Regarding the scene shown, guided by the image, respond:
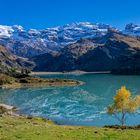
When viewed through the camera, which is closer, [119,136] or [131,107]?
[119,136]

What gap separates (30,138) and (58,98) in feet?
484

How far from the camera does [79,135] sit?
34.1m

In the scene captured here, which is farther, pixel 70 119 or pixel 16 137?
pixel 70 119

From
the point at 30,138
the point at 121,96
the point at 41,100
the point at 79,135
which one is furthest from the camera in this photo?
the point at 41,100

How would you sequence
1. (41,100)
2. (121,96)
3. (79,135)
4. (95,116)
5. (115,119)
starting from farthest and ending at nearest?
(41,100)
(95,116)
(115,119)
(121,96)
(79,135)

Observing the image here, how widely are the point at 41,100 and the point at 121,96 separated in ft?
330

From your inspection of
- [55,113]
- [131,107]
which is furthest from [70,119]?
[131,107]

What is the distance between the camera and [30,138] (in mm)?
31859

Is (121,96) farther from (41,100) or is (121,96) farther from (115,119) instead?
(41,100)

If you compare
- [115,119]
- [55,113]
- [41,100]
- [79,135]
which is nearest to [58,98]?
[41,100]

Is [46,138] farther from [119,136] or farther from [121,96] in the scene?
[121,96]

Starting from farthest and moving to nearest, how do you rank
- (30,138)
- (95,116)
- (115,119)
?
1. (95,116)
2. (115,119)
3. (30,138)

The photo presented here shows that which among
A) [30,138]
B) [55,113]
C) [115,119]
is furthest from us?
[55,113]

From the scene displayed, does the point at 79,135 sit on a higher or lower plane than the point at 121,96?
lower
